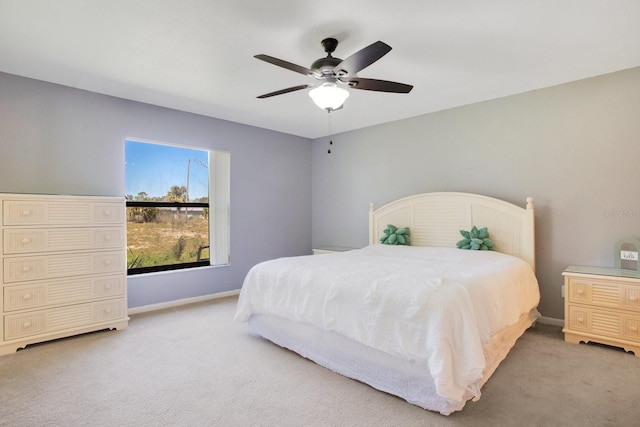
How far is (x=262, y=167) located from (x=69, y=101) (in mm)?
2440

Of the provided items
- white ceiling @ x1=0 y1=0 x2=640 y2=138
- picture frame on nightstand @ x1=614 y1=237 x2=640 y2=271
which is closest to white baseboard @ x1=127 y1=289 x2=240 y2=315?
white ceiling @ x1=0 y1=0 x2=640 y2=138

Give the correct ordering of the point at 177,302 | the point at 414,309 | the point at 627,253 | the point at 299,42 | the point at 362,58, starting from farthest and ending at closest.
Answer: the point at 177,302
the point at 627,253
the point at 299,42
the point at 362,58
the point at 414,309

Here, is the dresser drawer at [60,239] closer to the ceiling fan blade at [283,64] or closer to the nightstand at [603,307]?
the ceiling fan blade at [283,64]

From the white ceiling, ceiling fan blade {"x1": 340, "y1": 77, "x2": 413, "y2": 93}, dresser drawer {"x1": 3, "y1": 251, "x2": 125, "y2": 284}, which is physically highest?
the white ceiling

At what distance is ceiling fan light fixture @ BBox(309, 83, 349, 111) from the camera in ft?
8.16

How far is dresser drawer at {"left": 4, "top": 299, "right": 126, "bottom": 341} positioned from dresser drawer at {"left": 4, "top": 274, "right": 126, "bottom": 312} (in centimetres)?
6

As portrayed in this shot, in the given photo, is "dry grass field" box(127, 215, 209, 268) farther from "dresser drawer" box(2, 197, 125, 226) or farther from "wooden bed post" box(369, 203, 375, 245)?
"wooden bed post" box(369, 203, 375, 245)

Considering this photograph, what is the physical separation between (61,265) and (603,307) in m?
4.74

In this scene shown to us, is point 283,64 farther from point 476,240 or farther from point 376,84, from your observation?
point 476,240

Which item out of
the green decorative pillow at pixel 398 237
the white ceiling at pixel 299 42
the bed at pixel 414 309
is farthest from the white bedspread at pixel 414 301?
the white ceiling at pixel 299 42

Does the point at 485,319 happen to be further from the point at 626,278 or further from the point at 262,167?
the point at 262,167

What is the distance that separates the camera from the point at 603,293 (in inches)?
111

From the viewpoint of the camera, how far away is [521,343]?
299cm

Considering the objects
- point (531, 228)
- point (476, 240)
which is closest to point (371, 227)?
point (476, 240)
